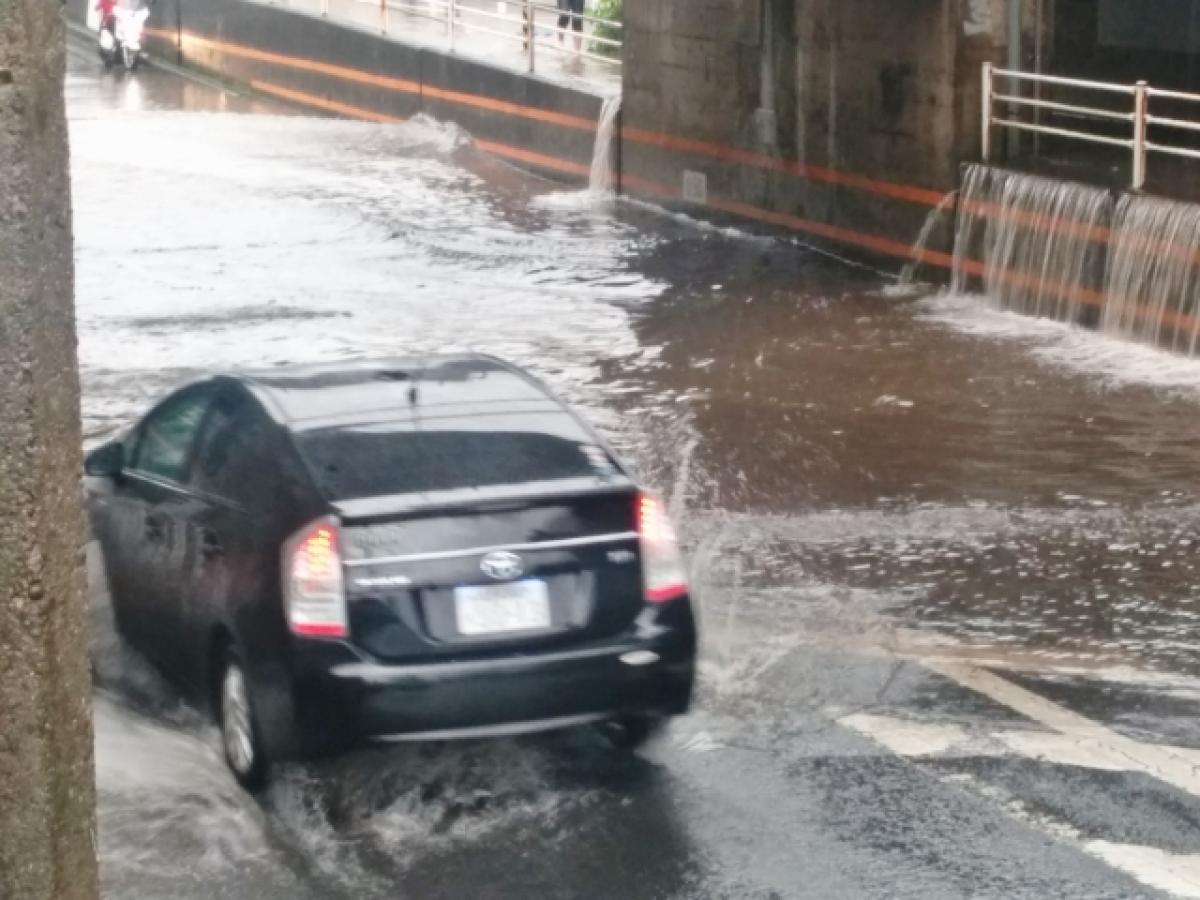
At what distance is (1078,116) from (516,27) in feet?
55.6

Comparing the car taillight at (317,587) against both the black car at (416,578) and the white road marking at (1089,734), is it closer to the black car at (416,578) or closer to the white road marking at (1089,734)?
the black car at (416,578)

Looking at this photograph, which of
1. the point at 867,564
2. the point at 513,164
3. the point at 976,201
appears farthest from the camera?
the point at 513,164

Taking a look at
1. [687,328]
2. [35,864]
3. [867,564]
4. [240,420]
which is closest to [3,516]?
[35,864]

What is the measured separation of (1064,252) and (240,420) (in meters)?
10.6

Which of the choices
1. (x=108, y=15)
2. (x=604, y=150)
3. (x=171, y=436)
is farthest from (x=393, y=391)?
(x=108, y=15)

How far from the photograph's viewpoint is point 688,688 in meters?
Result: 7.41

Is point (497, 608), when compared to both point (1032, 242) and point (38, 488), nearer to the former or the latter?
point (38, 488)

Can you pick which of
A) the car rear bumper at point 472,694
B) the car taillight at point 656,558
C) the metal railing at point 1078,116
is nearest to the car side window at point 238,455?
the car rear bumper at point 472,694

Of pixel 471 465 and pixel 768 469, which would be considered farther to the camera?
pixel 768 469

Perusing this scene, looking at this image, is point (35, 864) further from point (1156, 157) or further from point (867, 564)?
point (1156, 157)

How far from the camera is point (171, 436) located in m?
8.53

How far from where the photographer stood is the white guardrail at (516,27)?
27.9 m

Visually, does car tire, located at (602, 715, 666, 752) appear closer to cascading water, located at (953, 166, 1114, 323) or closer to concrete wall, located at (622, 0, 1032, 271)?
cascading water, located at (953, 166, 1114, 323)

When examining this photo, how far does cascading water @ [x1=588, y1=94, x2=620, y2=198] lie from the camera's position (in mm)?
25266
